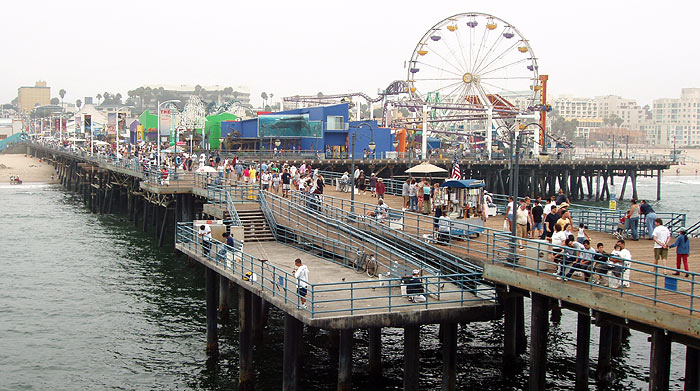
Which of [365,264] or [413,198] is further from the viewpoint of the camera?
[413,198]

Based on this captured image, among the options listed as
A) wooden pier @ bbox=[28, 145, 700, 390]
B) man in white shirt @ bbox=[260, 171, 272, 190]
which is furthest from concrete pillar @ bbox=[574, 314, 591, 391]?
man in white shirt @ bbox=[260, 171, 272, 190]

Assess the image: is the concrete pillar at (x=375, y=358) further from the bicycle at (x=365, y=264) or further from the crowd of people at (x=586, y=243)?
the crowd of people at (x=586, y=243)

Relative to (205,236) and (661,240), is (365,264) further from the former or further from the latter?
(661,240)

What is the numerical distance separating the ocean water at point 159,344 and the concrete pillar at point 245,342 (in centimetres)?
66

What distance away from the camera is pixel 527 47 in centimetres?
7231

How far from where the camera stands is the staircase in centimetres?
2773

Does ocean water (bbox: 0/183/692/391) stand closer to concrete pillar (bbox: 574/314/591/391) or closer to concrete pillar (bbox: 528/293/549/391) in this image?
concrete pillar (bbox: 574/314/591/391)

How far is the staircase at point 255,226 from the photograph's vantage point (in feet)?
91.0

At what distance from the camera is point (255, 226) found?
2842 centimetres

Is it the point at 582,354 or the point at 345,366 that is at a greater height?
the point at 582,354

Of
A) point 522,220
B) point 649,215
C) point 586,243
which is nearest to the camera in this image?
point 586,243

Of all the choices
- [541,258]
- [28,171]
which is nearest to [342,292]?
[541,258]

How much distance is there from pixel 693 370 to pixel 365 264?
10.2 m

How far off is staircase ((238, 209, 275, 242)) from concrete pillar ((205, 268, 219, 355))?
4302 millimetres
